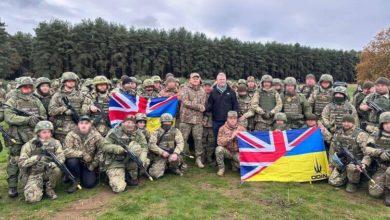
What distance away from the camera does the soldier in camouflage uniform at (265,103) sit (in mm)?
11250

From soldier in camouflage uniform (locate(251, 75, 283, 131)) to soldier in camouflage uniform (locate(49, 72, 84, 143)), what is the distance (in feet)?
16.9

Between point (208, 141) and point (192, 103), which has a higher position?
point (192, 103)

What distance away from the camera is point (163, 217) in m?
7.79

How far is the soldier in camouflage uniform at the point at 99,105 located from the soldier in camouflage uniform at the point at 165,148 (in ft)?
5.03

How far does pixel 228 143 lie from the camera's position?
1084 cm

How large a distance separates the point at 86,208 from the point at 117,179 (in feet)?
4.10

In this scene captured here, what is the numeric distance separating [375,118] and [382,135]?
5.73ft

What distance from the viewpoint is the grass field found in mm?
7965

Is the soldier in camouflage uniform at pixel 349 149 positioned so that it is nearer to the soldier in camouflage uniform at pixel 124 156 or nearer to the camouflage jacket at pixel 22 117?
the soldier in camouflage uniform at pixel 124 156

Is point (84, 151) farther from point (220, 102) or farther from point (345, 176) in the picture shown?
point (345, 176)

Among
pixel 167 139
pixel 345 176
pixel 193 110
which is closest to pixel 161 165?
pixel 167 139

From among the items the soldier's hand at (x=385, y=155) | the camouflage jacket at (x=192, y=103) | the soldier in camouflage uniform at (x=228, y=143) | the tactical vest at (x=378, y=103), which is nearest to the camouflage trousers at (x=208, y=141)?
the camouflage jacket at (x=192, y=103)

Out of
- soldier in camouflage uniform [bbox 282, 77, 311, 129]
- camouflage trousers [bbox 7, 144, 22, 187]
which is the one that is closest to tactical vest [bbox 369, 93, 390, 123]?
soldier in camouflage uniform [bbox 282, 77, 311, 129]

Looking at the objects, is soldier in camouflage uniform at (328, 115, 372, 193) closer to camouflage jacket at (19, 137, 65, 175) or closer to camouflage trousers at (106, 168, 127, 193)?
camouflage trousers at (106, 168, 127, 193)
